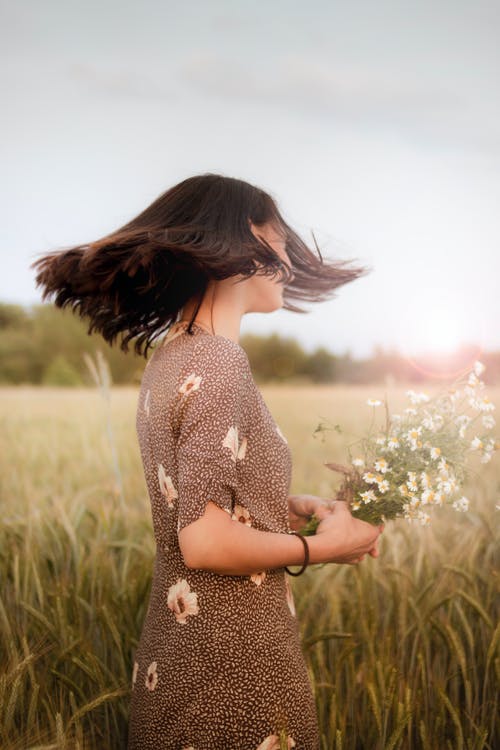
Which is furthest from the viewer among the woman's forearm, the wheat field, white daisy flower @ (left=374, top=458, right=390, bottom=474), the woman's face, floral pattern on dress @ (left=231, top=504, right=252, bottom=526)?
the wheat field

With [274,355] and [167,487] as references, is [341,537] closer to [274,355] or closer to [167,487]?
[167,487]

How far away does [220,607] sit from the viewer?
1.35m

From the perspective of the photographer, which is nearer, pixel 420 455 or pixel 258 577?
pixel 258 577

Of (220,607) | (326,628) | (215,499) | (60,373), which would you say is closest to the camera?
(215,499)

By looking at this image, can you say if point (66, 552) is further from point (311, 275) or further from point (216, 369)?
point (216, 369)

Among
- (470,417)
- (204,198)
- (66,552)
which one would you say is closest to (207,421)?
(204,198)

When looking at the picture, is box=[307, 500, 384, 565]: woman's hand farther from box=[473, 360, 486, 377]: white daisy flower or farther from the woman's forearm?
box=[473, 360, 486, 377]: white daisy flower

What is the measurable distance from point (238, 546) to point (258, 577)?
0.19m

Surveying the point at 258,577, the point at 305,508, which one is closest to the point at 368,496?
the point at 305,508

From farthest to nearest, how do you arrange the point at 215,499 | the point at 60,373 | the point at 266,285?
the point at 60,373
the point at 266,285
the point at 215,499

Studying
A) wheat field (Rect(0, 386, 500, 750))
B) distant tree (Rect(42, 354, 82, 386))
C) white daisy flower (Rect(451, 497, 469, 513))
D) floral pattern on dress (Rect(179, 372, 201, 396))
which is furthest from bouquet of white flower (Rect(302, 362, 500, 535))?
distant tree (Rect(42, 354, 82, 386))

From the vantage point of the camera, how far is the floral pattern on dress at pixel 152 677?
142 cm

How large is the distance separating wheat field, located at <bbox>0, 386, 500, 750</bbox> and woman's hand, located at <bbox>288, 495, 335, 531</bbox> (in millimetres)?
229

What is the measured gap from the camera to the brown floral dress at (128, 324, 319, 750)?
1298mm
